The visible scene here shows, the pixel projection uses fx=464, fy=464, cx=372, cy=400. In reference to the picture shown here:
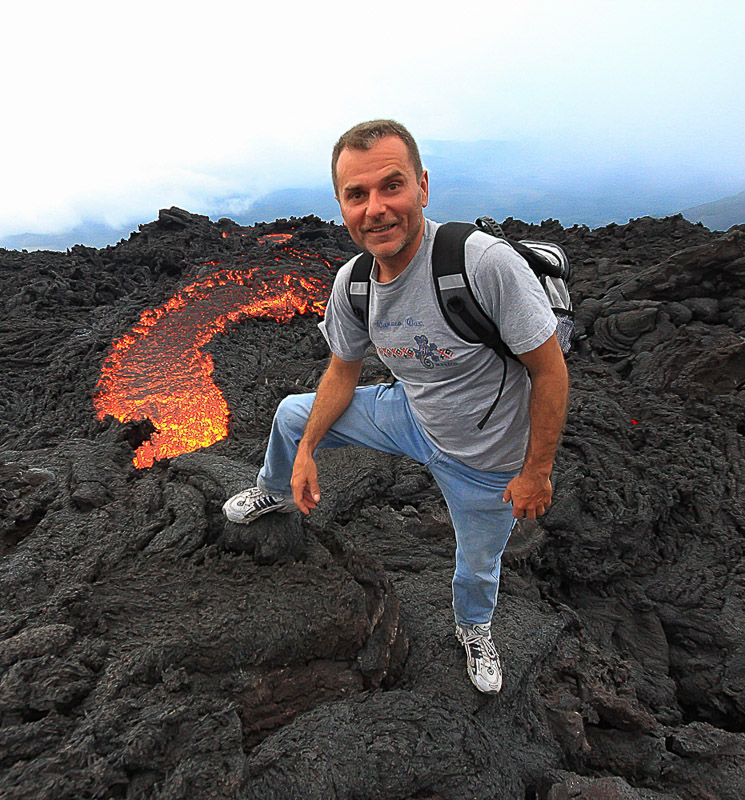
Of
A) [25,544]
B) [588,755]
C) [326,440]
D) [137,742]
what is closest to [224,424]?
[25,544]

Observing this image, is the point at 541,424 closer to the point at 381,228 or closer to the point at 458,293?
the point at 458,293

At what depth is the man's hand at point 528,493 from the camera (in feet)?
6.84

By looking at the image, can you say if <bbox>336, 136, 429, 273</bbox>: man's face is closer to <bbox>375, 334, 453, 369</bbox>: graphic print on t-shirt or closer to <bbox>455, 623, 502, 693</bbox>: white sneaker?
<bbox>375, 334, 453, 369</bbox>: graphic print on t-shirt

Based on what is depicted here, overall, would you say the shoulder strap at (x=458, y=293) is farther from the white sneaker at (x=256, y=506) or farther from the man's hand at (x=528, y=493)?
the white sneaker at (x=256, y=506)

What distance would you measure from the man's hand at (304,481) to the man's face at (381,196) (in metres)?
1.22

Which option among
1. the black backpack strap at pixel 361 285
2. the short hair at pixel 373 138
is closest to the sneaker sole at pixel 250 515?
the black backpack strap at pixel 361 285

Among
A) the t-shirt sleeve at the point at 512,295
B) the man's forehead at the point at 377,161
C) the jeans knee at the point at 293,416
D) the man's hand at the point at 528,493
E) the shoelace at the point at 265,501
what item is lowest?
the shoelace at the point at 265,501

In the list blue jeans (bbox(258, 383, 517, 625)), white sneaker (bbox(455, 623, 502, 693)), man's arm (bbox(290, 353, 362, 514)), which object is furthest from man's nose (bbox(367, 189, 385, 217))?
white sneaker (bbox(455, 623, 502, 693))

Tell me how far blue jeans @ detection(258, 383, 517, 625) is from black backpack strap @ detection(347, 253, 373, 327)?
1.96 ft

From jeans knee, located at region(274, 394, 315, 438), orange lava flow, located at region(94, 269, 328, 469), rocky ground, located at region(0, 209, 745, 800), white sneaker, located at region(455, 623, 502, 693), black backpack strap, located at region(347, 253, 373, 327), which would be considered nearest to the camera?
rocky ground, located at region(0, 209, 745, 800)

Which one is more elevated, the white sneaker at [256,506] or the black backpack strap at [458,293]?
the black backpack strap at [458,293]

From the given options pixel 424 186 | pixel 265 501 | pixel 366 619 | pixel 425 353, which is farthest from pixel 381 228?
pixel 366 619

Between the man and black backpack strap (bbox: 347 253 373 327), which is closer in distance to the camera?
the man

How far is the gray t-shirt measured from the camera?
184 centimetres
